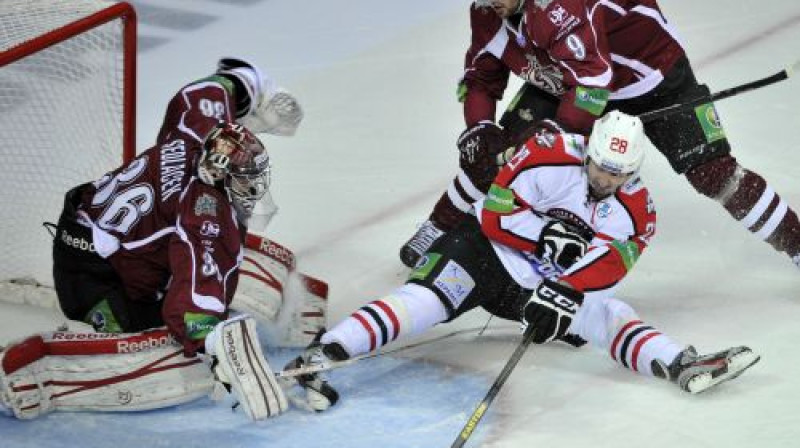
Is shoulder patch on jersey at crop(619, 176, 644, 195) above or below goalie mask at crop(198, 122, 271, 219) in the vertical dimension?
below

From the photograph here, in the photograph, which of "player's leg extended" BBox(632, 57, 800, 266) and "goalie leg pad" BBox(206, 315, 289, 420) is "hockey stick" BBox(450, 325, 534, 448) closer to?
"goalie leg pad" BBox(206, 315, 289, 420)

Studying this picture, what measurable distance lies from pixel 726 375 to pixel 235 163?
120 cm

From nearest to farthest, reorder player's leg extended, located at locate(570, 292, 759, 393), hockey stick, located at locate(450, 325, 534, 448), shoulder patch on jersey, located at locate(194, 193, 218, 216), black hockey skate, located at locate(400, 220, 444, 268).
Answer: hockey stick, located at locate(450, 325, 534, 448) < shoulder patch on jersey, located at locate(194, 193, 218, 216) < player's leg extended, located at locate(570, 292, 759, 393) < black hockey skate, located at locate(400, 220, 444, 268)

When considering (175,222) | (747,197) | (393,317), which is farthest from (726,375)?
(175,222)

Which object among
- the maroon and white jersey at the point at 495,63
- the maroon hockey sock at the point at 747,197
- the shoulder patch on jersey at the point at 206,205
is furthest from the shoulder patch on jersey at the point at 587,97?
the shoulder patch on jersey at the point at 206,205

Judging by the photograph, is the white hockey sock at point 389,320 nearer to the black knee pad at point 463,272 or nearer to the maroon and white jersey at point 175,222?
the black knee pad at point 463,272

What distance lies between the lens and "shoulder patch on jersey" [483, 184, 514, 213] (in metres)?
4.16

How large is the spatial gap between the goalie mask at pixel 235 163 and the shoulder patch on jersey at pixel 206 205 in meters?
0.03

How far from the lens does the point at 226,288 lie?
3.97 meters

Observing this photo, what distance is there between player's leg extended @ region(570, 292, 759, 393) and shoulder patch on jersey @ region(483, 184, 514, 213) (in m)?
0.28

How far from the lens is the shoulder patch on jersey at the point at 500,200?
164 inches

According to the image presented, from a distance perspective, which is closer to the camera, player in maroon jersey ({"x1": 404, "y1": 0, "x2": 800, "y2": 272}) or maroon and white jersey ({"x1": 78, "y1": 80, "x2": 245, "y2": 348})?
maroon and white jersey ({"x1": 78, "y1": 80, "x2": 245, "y2": 348})

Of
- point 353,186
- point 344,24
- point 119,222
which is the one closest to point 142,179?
point 119,222

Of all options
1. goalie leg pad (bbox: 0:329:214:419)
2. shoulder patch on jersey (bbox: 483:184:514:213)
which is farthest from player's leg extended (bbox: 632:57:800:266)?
goalie leg pad (bbox: 0:329:214:419)
